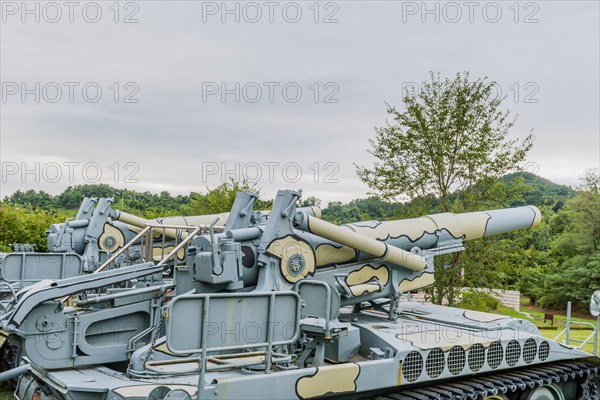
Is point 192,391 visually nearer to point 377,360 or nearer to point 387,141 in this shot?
point 377,360

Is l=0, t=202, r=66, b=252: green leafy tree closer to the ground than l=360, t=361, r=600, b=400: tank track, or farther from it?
farther from it

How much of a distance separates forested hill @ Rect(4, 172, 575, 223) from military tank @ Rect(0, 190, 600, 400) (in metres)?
3.70

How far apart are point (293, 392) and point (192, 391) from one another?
986 millimetres

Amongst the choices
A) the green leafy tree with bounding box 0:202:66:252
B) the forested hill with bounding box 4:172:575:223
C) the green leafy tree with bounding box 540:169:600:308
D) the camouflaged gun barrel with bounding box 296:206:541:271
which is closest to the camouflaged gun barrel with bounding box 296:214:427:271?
the camouflaged gun barrel with bounding box 296:206:541:271

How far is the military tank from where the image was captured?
605 cm

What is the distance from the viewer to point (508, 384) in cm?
774

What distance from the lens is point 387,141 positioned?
15836 millimetres

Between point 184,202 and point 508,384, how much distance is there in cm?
2842

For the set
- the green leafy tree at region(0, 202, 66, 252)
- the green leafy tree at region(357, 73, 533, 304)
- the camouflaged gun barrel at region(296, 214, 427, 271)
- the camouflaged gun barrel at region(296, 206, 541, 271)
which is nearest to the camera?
the camouflaged gun barrel at region(296, 214, 427, 271)

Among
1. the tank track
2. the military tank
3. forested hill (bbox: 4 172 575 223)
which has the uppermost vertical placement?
forested hill (bbox: 4 172 575 223)

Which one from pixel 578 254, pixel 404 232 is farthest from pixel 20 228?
pixel 578 254

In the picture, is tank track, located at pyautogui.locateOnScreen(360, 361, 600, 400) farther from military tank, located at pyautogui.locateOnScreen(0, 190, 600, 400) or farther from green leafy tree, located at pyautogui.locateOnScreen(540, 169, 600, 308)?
green leafy tree, located at pyautogui.locateOnScreen(540, 169, 600, 308)

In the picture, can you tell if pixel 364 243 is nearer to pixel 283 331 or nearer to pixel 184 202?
pixel 283 331

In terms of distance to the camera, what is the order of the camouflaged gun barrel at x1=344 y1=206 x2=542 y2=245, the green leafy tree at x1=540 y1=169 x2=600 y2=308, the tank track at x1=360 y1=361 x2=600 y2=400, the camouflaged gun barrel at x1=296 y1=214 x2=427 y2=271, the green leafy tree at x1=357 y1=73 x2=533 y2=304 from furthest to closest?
the green leafy tree at x1=540 y1=169 x2=600 y2=308
the green leafy tree at x1=357 y1=73 x2=533 y2=304
the camouflaged gun barrel at x1=344 y1=206 x2=542 y2=245
the camouflaged gun barrel at x1=296 y1=214 x2=427 y2=271
the tank track at x1=360 y1=361 x2=600 y2=400
